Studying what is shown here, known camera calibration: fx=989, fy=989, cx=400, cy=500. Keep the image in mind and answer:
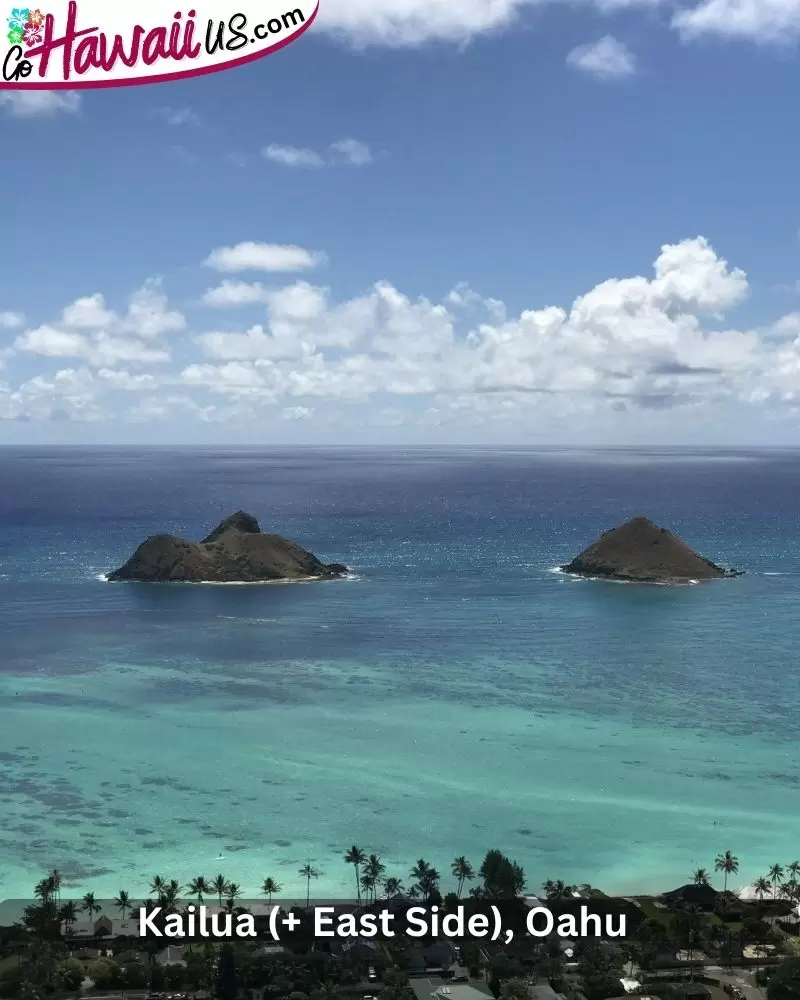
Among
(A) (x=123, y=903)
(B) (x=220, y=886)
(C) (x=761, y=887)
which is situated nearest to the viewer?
(A) (x=123, y=903)

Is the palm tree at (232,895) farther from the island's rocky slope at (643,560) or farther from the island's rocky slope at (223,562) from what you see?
the island's rocky slope at (643,560)

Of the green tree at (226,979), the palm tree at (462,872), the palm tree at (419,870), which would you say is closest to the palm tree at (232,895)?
the green tree at (226,979)

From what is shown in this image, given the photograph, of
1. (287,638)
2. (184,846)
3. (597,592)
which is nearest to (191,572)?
(287,638)

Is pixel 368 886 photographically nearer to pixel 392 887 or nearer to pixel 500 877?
pixel 392 887

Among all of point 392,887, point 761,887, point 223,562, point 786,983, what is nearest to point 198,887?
point 392,887

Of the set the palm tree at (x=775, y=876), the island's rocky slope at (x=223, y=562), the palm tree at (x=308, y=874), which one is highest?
the island's rocky slope at (x=223, y=562)

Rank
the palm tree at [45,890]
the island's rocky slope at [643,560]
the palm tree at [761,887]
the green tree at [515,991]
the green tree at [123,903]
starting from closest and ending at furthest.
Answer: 1. the green tree at [515,991]
2. the palm tree at [45,890]
3. the green tree at [123,903]
4. the palm tree at [761,887]
5. the island's rocky slope at [643,560]
